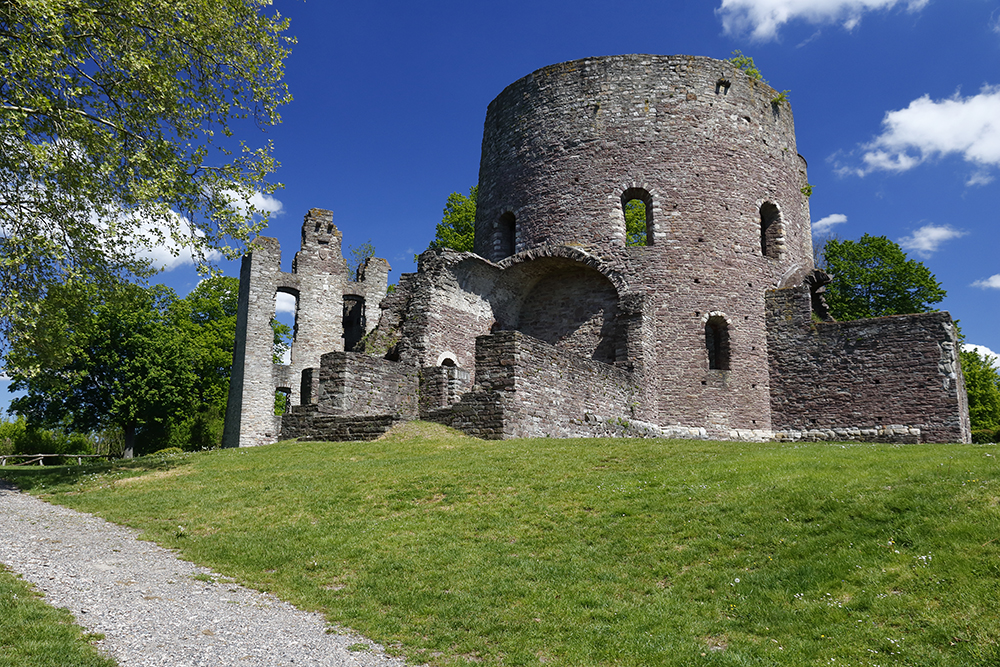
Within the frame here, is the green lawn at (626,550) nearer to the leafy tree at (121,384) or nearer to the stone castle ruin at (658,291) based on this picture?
the stone castle ruin at (658,291)

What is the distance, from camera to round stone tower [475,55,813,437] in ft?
66.9

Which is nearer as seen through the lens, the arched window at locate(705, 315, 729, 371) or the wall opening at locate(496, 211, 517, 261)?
the arched window at locate(705, 315, 729, 371)

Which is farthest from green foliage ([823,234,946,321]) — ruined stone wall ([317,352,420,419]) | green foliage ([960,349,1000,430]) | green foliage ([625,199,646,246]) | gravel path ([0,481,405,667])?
gravel path ([0,481,405,667])

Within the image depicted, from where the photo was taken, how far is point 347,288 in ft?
112

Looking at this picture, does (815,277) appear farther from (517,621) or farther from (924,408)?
(517,621)

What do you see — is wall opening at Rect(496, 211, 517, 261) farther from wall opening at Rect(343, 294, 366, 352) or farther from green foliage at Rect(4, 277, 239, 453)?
green foliage at Rect(4, 277, 239, 453)

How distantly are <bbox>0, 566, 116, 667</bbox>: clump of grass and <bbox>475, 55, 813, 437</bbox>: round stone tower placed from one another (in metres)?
15.8

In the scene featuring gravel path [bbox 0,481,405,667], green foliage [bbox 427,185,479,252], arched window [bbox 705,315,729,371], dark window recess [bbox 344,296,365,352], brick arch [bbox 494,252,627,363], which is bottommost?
gravel path [bbox 0,481,405,667]

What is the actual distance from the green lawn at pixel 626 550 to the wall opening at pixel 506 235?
11.5 m

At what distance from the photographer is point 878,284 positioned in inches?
1188

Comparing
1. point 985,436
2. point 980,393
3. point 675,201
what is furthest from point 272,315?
point 980,393

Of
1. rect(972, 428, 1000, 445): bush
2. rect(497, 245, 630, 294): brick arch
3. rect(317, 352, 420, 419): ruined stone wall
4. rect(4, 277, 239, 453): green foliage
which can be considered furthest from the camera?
Result: rect(4, 277, 239, 453): green foliage

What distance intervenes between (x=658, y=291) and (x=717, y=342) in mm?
2327

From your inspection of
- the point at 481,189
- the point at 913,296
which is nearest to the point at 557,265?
the point at 481,189
